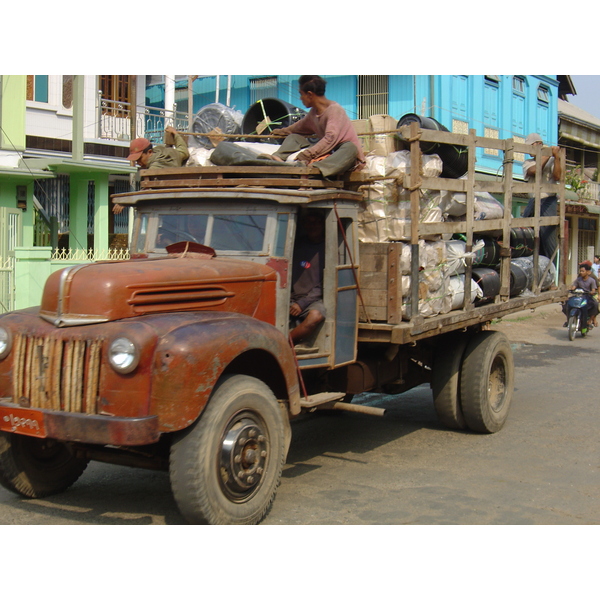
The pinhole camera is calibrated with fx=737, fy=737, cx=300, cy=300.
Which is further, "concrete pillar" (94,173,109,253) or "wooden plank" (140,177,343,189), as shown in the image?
"concrete pillar" (94,173,109,253)

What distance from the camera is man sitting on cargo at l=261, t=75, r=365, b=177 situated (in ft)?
19.4

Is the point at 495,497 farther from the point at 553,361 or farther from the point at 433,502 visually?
the point at 553,361

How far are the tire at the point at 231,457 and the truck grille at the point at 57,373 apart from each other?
0.61 metres

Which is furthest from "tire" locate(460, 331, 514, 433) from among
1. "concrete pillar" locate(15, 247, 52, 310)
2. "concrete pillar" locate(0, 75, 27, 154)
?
"concrete pillar" locate(0, 75, 27, 154)

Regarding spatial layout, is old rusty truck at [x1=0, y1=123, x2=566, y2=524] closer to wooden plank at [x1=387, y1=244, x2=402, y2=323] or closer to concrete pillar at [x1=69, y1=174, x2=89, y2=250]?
wooden plank at [x1=387, y1=244, x2=402, y2=323]

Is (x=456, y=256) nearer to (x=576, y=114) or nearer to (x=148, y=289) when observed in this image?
(x=148, y=289)

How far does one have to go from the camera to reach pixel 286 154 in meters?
6.58

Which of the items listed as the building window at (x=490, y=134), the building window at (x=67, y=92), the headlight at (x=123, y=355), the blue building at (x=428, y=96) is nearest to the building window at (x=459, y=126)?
the blue building at (x=428, y=96)

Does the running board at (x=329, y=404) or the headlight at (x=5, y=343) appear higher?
the headlight at (x=5, y=343)

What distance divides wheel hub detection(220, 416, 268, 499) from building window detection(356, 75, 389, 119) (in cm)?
1680

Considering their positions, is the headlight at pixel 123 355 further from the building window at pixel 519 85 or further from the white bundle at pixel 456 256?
the building window at pixel 519 85

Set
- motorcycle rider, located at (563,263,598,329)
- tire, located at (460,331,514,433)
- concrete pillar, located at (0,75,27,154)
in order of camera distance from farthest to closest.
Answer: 1. motorcycle rider, located at (563,263,598,329)
2. concrete pillar, located at (0,75,27,154)
3. tire, located at (460,331,514,433)

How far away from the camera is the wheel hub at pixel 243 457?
4.41 m

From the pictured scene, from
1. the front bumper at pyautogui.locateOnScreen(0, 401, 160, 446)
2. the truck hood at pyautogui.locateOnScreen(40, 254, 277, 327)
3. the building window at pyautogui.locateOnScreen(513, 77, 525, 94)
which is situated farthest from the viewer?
the building window at pyautogui.locateOnScreen(513, 77, 525, 94)
